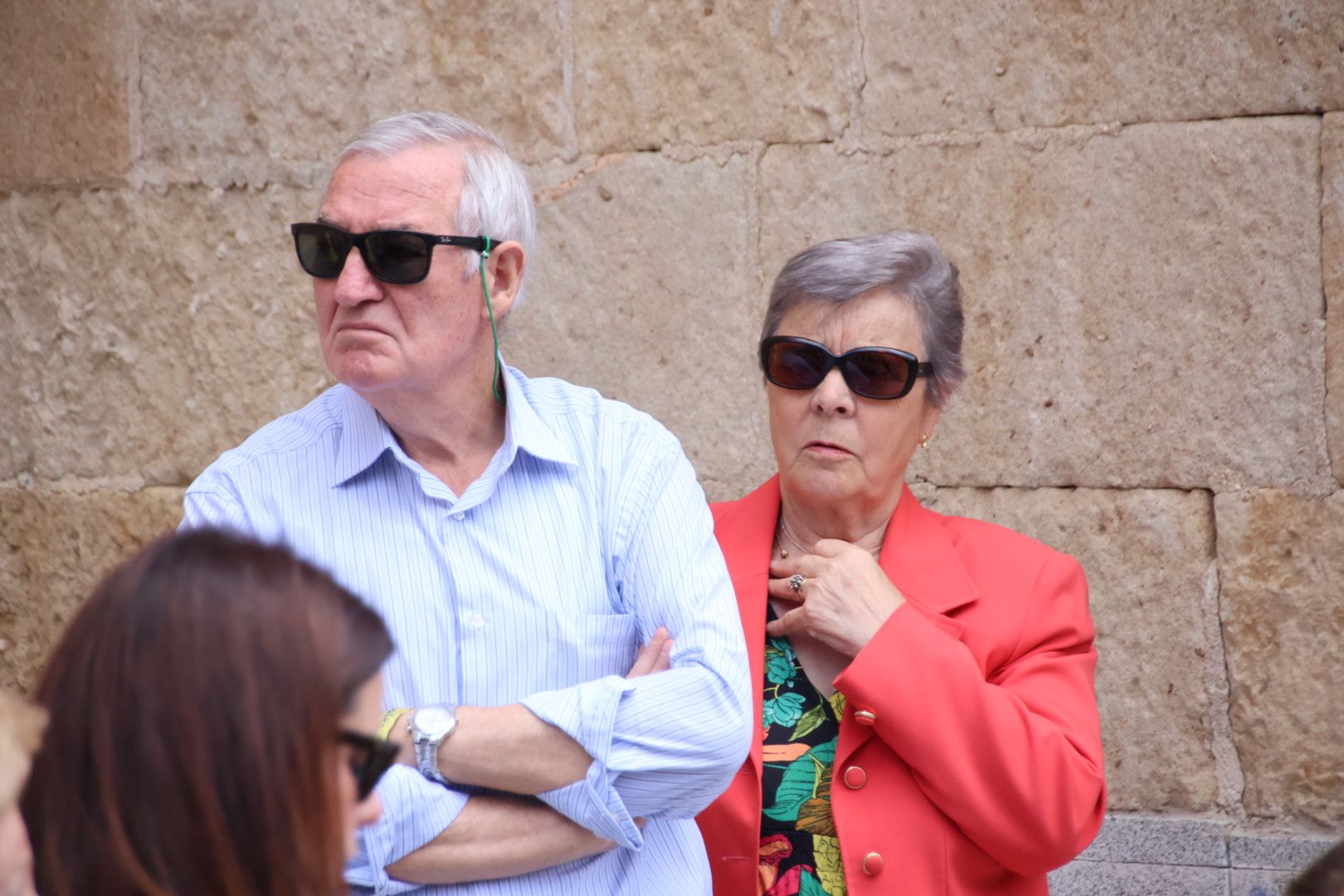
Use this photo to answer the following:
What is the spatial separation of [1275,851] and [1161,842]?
0.28m

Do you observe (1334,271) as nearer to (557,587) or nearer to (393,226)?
(557,587)

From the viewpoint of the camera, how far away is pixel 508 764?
6.63 ft

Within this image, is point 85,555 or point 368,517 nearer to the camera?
point 368,517

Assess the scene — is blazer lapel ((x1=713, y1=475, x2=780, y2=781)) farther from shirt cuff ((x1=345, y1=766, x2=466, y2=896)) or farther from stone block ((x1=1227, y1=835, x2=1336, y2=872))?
stone block ((x1=1227, y1=835, x2=1336, y2=872))

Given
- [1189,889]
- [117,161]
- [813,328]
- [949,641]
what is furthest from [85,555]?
[1189,889]

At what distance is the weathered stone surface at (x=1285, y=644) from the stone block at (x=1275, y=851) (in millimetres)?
65

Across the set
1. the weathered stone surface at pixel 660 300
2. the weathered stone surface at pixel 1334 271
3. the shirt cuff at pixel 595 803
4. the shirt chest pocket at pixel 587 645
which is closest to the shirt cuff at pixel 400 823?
the shirt cuff at pixel 595 803

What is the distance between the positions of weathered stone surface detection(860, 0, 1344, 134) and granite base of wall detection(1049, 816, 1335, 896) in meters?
1.86

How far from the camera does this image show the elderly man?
204 centimetres

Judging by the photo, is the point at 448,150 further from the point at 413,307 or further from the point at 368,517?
the point at 368,517

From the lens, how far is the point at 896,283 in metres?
2.78

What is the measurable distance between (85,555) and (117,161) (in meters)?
1.20

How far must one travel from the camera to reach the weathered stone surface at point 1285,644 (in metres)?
3.45

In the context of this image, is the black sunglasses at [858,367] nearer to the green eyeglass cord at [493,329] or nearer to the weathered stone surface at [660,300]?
the green eyeglass cord at [493,329]
